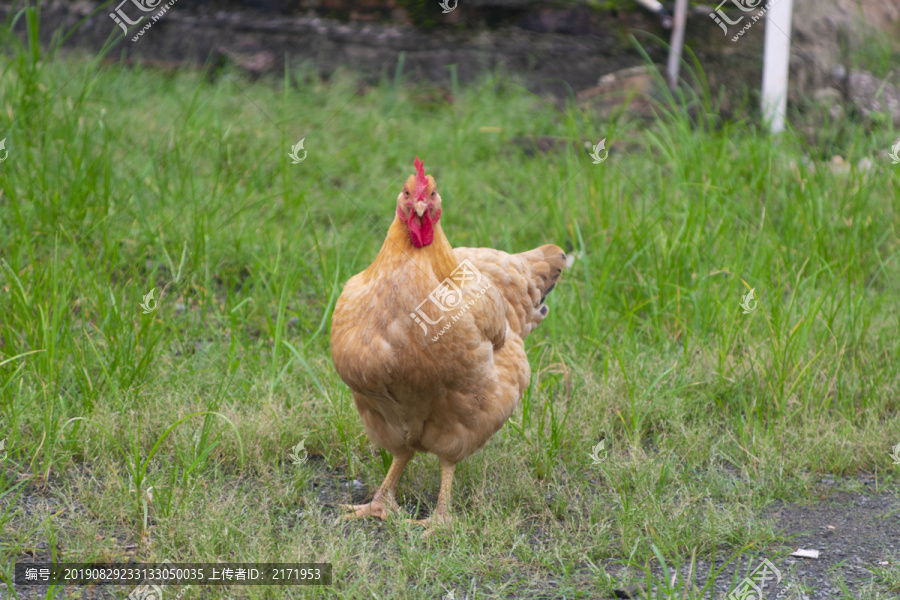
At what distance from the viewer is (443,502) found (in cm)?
307

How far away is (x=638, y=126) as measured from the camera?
19.6ft

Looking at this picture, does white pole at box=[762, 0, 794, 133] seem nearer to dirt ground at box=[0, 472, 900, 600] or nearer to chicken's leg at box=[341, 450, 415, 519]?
dirt ground at box=[0, 472, 900, 600]

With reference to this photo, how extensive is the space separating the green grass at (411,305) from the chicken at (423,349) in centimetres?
11

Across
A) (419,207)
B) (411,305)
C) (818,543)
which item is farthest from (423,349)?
(818,543)

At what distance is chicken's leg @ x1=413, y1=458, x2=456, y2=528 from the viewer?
301 cm

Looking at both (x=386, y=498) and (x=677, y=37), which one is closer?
(x=386, y=498)

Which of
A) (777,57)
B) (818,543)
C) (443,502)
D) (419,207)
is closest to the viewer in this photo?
(419,207)

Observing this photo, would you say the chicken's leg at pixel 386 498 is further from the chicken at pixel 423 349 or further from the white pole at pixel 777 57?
the white pole at pixel 777 57

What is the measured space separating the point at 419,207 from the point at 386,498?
1.15m

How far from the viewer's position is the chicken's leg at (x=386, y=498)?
3093mm

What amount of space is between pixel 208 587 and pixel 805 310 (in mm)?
3203

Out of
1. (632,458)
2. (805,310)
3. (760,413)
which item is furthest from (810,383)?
(632,458)

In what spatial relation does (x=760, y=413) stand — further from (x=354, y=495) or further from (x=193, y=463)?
(x=193, y=463)

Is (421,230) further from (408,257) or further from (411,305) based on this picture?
(411,305)
